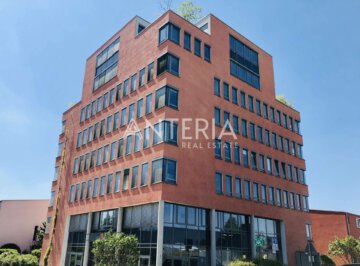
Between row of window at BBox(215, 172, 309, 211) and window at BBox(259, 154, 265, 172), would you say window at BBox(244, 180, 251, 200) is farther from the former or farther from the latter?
window at BBox(259, 154, 265, 172)

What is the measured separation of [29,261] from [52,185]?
52.5 feet

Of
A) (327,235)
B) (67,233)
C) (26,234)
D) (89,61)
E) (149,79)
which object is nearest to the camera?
(149,79)

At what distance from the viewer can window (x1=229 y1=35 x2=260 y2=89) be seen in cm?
4231

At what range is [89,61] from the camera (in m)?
50.3

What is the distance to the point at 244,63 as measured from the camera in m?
44.0

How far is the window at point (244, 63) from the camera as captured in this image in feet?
139

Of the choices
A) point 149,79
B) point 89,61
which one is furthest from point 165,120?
point 89,61

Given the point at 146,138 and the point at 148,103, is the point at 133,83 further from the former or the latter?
Result: the point at 146,138

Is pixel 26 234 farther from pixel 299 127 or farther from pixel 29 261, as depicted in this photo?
pixel 299 127

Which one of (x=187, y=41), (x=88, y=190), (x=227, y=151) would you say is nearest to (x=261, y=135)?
(x=227, y=151)

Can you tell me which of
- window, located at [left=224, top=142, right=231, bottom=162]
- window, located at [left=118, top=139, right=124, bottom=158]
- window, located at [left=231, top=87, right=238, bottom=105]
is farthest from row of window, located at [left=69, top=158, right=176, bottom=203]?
window, located at [left=231, top=87, right=238, bottom=105]

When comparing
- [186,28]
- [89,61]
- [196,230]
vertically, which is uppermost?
[89,61]

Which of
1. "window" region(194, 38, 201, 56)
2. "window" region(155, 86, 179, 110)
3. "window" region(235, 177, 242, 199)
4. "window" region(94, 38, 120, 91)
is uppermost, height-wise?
"window" region(94, 38, 120, 91)

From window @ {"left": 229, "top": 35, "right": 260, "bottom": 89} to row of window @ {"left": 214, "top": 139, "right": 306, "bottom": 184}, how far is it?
365 inches
